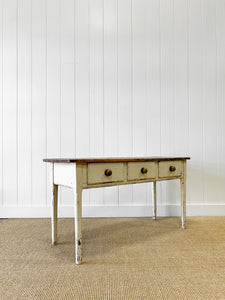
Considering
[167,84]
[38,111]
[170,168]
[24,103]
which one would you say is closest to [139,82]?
[167,84]

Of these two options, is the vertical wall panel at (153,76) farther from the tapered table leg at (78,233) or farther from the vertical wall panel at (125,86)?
the tapered table leg at (78,233)

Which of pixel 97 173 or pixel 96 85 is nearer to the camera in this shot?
pixel 97 173

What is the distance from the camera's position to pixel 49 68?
258 cm

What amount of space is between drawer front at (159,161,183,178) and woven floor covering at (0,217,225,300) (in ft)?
1.84

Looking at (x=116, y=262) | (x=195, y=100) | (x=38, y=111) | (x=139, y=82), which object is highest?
(x=139, y=82)

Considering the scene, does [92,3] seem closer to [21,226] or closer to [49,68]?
[49,68]

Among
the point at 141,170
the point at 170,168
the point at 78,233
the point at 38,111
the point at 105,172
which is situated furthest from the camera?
the point at 38,111

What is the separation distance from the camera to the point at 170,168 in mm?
2021

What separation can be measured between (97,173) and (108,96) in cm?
136

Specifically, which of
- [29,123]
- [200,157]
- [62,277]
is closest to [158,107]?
[200,157]

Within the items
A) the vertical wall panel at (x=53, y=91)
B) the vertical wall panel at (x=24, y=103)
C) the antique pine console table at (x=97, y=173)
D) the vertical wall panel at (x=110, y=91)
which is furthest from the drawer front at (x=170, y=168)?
the vertical wall panel at (x=24, y=103)

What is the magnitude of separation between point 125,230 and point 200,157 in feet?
4.25

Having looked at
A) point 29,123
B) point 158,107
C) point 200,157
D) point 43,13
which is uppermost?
point 43,13

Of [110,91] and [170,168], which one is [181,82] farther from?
[170,168]
